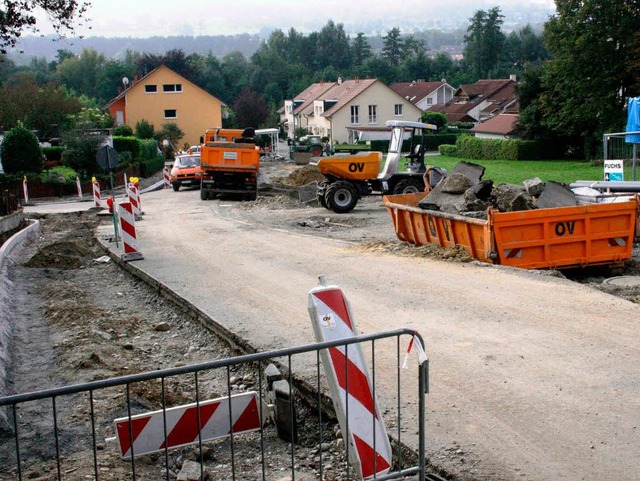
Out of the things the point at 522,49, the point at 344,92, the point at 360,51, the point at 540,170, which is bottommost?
the point at 540,170

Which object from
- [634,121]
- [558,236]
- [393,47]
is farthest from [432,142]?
[393,47]

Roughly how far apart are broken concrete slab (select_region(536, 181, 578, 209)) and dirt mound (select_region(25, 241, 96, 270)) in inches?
378

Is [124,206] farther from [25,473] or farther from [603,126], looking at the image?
[603,126]

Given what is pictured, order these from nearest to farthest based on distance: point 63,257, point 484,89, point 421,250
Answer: point 421,250 → point 63,257 → point 484,89

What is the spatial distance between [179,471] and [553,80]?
53.1m

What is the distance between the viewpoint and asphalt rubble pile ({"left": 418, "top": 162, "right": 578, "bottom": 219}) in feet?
47.5

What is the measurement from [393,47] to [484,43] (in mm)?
41021

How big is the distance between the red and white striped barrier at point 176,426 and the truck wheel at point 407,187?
60.5 ft

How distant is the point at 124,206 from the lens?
1664 cm

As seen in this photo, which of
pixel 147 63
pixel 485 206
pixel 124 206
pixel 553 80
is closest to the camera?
pixel 485 206

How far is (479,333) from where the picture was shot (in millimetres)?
9586

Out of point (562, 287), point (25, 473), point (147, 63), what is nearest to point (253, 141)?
point (562, 287)

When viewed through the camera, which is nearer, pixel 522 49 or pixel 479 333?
pixel 479 333

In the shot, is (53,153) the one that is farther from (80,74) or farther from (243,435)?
(80,74)
